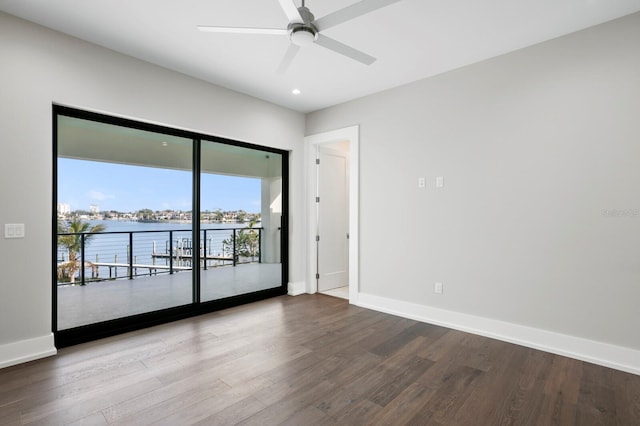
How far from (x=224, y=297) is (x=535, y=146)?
162 inches

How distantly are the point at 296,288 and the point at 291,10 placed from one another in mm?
3952

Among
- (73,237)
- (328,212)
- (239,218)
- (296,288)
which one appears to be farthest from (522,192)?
(73,237)

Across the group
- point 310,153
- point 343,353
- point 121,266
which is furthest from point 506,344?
point 121,266

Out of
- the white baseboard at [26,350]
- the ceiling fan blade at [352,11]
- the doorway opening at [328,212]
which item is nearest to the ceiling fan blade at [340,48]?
the ceiling fan blade at [352,11]

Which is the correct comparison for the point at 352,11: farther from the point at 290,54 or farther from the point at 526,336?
the point at 526,336

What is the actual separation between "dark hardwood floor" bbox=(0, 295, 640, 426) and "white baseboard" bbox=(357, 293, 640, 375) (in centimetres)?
11

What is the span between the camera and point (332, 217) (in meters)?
5.35

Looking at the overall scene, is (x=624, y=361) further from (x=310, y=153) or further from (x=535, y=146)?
(x=310, y=153)

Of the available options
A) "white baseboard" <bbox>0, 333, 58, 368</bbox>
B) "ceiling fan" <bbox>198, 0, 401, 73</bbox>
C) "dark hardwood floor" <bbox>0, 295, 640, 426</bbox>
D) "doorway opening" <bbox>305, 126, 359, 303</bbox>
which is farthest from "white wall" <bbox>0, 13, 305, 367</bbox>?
"doorway opening" <bbox>305, 126, 359, 303</bbox>

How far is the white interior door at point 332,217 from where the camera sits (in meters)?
5.20

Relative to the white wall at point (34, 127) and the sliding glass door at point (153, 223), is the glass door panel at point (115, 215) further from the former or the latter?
the white wall at point (34, 127)

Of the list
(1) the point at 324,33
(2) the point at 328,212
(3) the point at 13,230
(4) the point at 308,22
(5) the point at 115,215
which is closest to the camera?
(4) the point at 308,22

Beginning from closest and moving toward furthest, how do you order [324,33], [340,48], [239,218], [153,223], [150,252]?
[340,48]
[324,33]
[153,223]
[239,218]
[150,252]

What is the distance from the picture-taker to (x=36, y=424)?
187cm
